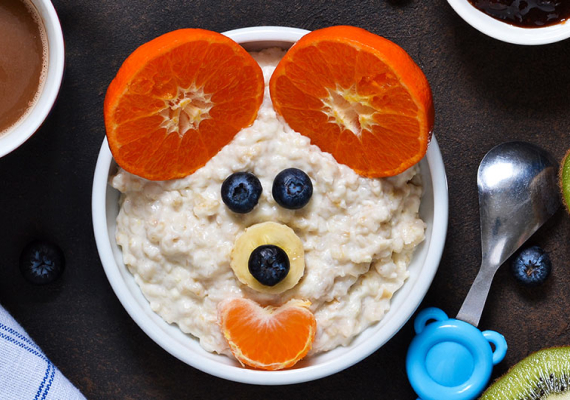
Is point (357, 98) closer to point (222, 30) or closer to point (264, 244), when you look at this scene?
point (264, 244)

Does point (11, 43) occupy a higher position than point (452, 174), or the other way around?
point (11, 43)

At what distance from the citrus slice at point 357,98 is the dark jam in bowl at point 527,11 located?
1.49 feet

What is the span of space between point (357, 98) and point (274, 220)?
373mm

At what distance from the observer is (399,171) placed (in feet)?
5.53

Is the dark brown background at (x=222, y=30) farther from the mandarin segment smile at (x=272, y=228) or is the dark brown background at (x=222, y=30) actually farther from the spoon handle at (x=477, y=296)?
the mandarin segment smile at (x=272, y=228)

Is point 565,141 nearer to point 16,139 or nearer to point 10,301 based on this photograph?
point 16,139

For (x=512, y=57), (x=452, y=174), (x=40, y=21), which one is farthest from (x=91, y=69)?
(x=512, y=57)

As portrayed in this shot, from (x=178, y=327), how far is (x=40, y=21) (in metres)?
0.90

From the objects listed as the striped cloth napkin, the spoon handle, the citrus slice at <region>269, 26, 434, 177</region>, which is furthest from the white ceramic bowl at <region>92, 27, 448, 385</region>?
the striped cloth napkin

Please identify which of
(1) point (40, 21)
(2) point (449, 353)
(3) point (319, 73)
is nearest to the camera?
(3) point (319, 73)

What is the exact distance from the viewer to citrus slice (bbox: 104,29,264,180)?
160 cm

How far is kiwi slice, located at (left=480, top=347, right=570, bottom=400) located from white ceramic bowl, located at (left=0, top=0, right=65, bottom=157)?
146 centimetres

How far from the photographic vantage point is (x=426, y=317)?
197 cm

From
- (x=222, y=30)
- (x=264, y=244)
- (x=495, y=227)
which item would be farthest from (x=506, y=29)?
Result: (x=264, y=244)
